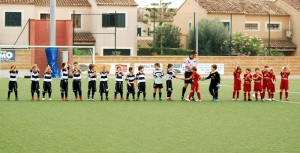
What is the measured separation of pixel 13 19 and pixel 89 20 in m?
6.71

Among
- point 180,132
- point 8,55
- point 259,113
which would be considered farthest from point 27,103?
point 8,55

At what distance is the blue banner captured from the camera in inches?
1853

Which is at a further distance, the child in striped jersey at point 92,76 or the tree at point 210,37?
the tree at point 210,37

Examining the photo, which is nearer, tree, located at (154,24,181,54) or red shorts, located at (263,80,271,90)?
red shorts, located at (263,80,271,90)

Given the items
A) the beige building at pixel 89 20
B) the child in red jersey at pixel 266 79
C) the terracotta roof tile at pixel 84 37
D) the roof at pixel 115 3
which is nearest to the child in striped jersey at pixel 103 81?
the child in red jersey at pixel 266 79

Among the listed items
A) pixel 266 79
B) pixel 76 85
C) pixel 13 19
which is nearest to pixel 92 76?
pixel 76 85

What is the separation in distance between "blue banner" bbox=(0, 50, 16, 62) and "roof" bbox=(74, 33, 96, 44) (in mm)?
15719

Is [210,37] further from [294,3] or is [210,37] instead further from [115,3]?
[294,3]

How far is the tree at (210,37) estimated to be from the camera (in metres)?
66.0

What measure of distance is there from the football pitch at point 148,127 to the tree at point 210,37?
135ft

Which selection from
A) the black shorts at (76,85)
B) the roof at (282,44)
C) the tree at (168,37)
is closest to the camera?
the black shorts at (76,85)

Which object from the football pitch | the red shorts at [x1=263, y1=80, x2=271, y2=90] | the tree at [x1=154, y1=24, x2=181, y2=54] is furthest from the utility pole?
the tree at [x1=154, y1=24, x2=181, y2=54]

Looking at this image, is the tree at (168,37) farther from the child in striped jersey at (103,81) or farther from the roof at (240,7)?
the child in striped jersey at (103,81)

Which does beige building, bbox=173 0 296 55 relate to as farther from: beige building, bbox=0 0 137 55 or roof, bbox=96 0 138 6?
beige building, bbox=0 0 137 55
